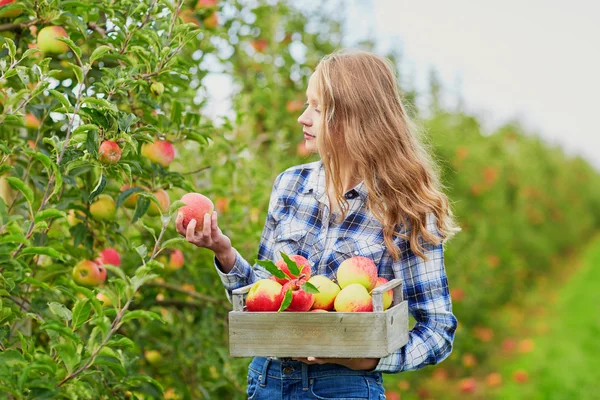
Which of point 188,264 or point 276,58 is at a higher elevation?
point 276,58

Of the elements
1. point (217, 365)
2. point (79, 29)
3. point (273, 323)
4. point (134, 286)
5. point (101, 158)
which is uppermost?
point (79, 29)

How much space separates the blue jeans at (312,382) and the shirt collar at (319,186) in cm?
45

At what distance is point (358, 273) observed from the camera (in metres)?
1.73

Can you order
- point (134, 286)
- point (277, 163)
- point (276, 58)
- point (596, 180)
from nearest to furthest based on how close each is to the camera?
point (134, 286)
point (277, 163)
point (276, 58)
point (596, 180)

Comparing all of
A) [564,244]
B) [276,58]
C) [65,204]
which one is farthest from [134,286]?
[564,244]

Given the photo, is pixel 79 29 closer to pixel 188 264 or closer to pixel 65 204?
pixel 65 204

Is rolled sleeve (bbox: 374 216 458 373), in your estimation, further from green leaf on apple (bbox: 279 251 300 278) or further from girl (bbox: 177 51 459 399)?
green leaf on apple (bbox: 279 251 300 278)

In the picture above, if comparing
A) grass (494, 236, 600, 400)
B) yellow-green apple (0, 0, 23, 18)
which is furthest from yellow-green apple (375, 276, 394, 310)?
grass (494, 236, 600, 400)

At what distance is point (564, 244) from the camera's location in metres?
13.5

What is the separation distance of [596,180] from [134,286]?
19012mm

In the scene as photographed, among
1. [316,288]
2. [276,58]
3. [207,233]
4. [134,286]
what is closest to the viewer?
[134,286]

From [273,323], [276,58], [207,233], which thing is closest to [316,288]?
[273,323]

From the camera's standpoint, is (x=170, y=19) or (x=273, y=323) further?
(x=170, y=19)

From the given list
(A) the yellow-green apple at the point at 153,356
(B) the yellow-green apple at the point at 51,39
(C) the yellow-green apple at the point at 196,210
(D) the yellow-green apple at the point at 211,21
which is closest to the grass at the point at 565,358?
(A) the yellow-green apple at the point at 153,356
